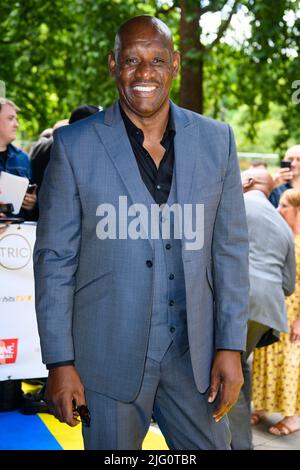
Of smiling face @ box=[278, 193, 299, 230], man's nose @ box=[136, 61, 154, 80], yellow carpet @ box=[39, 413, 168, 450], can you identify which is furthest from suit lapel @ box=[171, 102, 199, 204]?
smiling face @ box=[278, 193, 299, 230]

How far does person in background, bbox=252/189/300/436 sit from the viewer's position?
5.84 meters

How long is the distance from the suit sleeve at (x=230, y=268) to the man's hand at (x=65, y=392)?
1.78ft

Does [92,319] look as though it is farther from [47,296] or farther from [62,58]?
[62,58]

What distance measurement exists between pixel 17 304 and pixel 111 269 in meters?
3.05

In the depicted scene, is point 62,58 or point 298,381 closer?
point 298,381

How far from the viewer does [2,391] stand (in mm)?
5578

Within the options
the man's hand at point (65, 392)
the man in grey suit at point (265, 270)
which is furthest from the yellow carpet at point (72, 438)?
the man's hand at point (65, 392)

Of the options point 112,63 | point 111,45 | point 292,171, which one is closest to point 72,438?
point 112,63

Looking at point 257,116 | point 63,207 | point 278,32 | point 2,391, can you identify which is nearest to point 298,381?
point 2,391

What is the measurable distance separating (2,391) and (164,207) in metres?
3.50

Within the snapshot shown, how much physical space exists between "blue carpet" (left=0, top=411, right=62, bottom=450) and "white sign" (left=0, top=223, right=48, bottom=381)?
320 millimetres

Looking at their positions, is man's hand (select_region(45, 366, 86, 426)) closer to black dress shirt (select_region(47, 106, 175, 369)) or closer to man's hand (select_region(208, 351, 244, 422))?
man's hand (select_region(208, 351, 244, 422))

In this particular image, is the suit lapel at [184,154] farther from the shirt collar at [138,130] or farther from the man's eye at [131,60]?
the man's eye at [131,60]

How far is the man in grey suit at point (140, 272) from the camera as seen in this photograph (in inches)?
98.3
